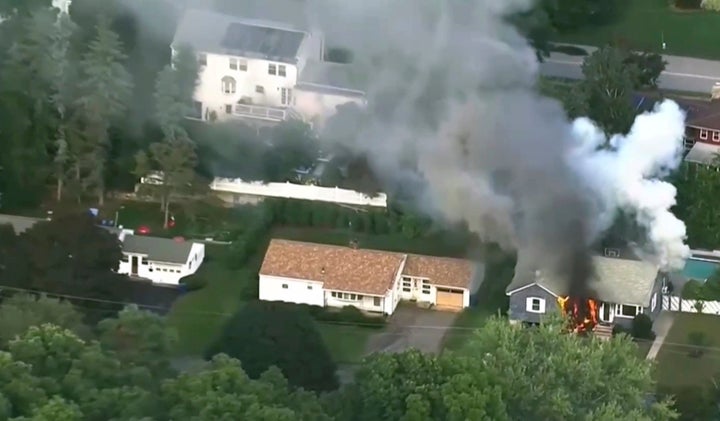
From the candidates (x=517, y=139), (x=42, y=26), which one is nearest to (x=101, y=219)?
(x=42, y=26)

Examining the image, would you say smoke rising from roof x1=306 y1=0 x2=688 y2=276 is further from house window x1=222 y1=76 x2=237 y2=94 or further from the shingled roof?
house window x1=222 y1=76 x2=237 y2=94

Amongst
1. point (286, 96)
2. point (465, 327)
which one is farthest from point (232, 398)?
point (286, 96)

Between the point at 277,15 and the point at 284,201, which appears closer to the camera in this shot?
the point at 284,201

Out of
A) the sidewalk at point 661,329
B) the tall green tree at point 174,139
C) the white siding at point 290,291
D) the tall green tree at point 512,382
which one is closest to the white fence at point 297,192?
the tall green tree at point 174,139

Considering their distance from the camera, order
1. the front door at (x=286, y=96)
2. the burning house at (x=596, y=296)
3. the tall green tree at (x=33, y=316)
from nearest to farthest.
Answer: the tall green tree at (x=33, y=316) < the burning house at (x=596, y=296) < the front door at (x=286, y=96)

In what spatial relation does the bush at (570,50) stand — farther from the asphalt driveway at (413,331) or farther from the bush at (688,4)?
the asphalt driveway at (413,331)

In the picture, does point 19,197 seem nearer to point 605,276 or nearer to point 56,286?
point 56,286

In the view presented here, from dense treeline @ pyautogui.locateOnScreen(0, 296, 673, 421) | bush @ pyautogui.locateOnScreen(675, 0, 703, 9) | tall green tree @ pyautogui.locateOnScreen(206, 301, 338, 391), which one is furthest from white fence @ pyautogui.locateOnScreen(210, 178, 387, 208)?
bush @ pyautogui.locateOnScreen(675, 0, 703, 9)
